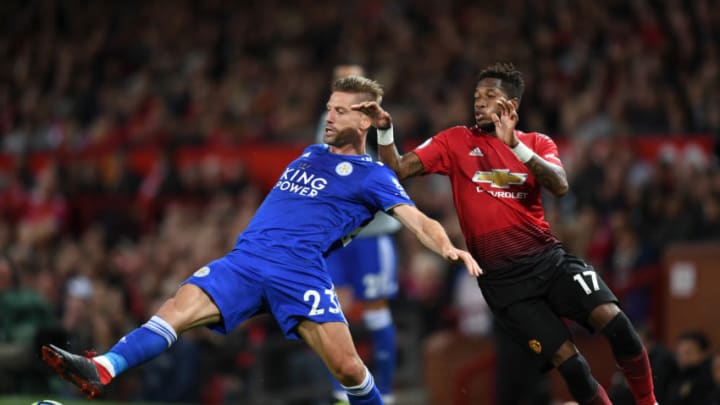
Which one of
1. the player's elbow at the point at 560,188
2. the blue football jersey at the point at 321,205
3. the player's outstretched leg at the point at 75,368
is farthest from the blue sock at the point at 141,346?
the player's elbow at the point at 560,188

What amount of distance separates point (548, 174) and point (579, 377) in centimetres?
112

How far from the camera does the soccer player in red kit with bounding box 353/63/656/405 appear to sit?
19.7 feet

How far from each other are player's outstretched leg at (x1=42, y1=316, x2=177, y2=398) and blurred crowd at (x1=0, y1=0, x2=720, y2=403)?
4.68 m

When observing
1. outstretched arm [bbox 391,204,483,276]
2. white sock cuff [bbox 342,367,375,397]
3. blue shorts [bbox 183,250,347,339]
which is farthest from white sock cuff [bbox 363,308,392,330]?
outstretched arm [bbox 391,204,483,276]

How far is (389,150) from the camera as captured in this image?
639cm

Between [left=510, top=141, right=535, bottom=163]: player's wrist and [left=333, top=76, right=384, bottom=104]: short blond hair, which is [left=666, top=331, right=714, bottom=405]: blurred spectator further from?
[left=333, top=76, right=384, bottom=104]: short blond hair

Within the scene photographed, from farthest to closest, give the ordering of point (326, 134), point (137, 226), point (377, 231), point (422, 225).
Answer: point (137, 226)
point (377, 231)
point (326, 134)
point (422, 225)

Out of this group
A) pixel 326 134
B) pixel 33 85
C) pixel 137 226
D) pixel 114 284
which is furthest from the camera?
pixel 33 85

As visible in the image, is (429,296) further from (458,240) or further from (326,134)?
(326,134)

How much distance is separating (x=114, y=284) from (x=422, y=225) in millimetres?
7776

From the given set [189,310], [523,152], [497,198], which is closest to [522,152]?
[523,152]

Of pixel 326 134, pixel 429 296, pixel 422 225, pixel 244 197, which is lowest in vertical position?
pixel 429 296

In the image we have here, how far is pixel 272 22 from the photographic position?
59.2ft

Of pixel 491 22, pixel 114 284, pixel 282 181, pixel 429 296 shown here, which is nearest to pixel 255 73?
pixel 491 22
